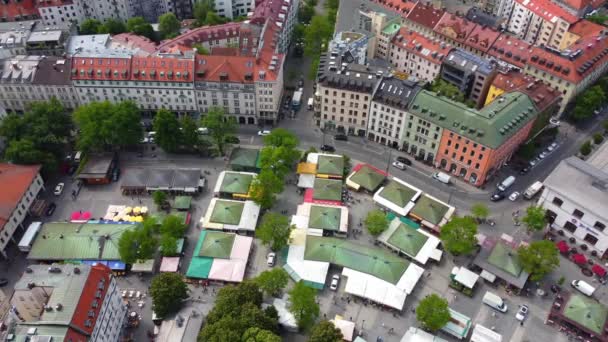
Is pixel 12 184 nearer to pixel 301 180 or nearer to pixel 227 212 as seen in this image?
pixel 227 212

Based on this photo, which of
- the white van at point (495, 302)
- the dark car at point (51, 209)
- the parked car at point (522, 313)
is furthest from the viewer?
the dark car at point (51, 209)

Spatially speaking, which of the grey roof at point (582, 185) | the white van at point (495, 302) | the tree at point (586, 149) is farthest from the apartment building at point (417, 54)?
the white van at point (495, 302)

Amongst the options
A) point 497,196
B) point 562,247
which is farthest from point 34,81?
point 562,247

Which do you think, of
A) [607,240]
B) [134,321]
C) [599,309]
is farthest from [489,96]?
[134,321]

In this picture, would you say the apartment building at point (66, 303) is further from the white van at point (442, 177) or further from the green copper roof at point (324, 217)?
the white van at point (442, 177)

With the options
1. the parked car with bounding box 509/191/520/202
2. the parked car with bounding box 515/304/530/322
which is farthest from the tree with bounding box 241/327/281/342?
the parked car with bounding box 509/191/520/202

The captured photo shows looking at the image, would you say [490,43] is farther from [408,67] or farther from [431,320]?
[431,320]

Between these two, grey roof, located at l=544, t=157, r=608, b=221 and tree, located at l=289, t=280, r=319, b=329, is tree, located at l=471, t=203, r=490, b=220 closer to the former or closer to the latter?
grey roof, located at l=544, t=157, r=608, b=221
